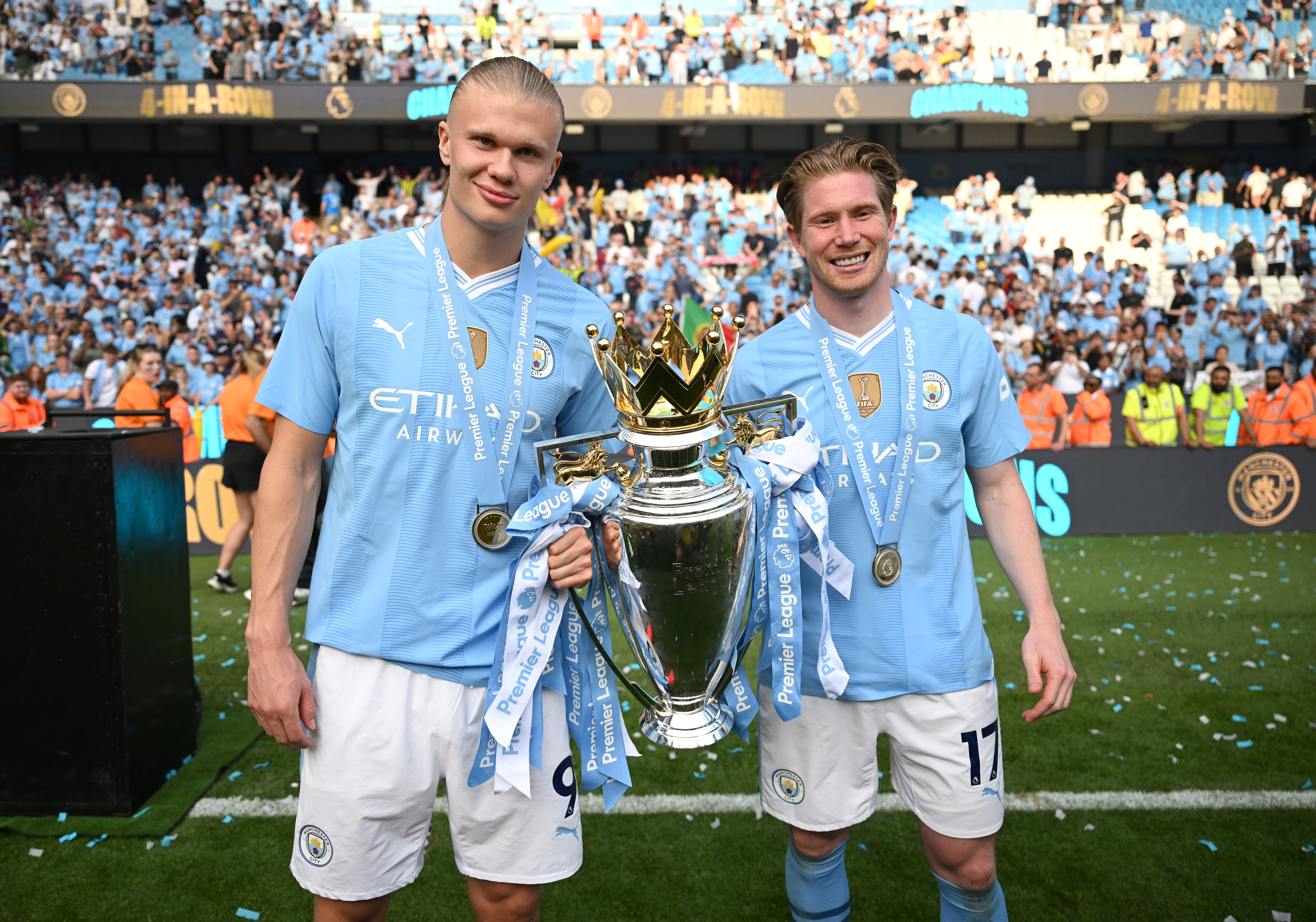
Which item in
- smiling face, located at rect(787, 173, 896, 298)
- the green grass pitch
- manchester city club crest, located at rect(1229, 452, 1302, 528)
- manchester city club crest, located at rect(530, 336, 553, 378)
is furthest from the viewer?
manchester city club crest, located at rect(1229, 452, 1302, 528)

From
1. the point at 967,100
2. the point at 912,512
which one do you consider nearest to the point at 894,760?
the point at 912,512

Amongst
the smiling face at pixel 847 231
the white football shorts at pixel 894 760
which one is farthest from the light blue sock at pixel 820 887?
the smiling face at pixel 847 231

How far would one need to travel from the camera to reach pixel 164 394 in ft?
26.2

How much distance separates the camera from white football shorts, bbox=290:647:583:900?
182cm

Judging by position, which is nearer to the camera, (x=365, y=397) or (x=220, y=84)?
(x=365, y=397)

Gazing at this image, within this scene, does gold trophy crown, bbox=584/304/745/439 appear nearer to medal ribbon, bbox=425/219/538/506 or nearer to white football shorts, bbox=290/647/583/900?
medal ribbon, bbox=425/219/538/506

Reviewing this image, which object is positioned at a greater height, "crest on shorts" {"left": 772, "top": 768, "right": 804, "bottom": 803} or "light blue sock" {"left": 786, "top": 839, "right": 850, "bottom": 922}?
"crest on shorts" {"left": 772, "top": 768, "right": 804, "bottom": 803}

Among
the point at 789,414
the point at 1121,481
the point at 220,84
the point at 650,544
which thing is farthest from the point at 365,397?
the point at 220,84

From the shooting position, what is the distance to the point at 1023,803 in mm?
3555

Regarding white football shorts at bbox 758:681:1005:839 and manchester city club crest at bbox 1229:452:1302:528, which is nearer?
white football shorts at bbox 758:681:1005:839

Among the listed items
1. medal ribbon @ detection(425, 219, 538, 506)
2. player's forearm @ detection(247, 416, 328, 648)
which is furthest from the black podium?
medal ribbon @ detection(425, 219, 538, 506)

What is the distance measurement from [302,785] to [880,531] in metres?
1.32

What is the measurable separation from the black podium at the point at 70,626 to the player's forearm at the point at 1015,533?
9.51 feet

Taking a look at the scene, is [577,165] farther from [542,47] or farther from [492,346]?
[492,346]
